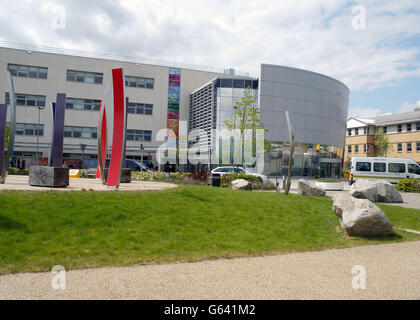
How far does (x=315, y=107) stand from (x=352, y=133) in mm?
23930

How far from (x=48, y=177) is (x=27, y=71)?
36765mm

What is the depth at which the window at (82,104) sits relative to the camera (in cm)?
4297

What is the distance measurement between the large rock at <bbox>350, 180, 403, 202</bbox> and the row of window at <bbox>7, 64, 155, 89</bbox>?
35210mm

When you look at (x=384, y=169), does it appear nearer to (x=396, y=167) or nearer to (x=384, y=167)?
(x=384, y=167)

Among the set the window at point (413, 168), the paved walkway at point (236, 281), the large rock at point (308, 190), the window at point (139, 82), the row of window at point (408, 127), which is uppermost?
the window at point (139, 82)

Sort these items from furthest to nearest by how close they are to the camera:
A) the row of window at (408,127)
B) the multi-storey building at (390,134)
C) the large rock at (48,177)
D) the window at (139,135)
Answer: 1. the multi-storey building at (390,134)
2. the row of window at (408,127)
3. the window at (139,135)
4. the large rock at (48,177)

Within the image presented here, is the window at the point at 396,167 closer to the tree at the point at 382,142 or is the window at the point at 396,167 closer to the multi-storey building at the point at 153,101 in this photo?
the multi-storey building at the point at 153,101

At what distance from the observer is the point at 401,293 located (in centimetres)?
462

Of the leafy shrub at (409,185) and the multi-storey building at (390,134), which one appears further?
the multi-storey building at (390,134)

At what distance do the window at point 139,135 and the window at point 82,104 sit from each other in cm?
539

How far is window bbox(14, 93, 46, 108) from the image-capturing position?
41.8 m

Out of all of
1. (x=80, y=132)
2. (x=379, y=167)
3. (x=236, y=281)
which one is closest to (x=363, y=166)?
(x=379, y=167)

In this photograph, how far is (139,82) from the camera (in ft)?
150

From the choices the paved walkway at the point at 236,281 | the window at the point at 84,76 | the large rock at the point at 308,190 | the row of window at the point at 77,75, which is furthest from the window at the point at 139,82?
the paved walkway at the point at 236,281
